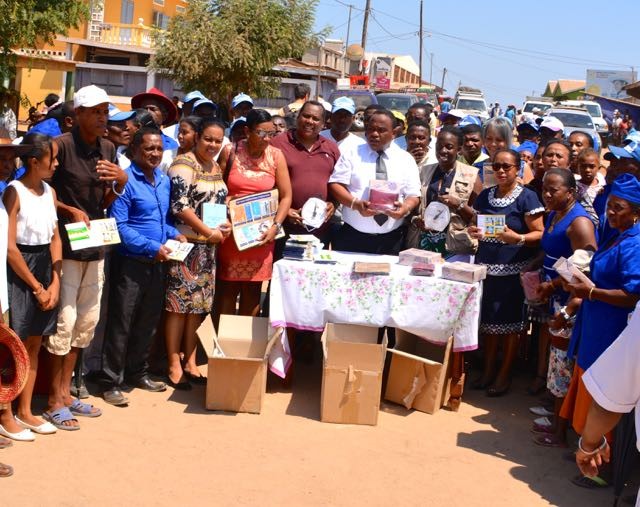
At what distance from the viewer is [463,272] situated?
5.77 meters

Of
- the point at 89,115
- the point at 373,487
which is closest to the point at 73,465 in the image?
the point at 373,487

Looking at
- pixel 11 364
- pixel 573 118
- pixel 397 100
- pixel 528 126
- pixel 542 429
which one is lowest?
pixel 542 429

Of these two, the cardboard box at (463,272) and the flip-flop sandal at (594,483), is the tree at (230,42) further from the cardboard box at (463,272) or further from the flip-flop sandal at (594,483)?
the flip-flop sandal at (594,483)

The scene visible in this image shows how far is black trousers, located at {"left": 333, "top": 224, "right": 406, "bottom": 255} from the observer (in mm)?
6594

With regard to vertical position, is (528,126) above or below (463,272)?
above

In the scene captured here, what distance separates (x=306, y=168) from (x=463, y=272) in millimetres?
1628

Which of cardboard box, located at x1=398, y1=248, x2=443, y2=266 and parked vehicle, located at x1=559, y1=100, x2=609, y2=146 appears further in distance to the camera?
parked vehicle, located at x1=559, y1=100, x2=609, y2=146

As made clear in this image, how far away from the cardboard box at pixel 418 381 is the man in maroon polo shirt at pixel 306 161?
1.33 metres

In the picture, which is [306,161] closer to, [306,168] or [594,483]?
[306,168]

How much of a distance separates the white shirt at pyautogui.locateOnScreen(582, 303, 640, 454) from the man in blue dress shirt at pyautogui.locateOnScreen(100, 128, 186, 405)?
3.31m

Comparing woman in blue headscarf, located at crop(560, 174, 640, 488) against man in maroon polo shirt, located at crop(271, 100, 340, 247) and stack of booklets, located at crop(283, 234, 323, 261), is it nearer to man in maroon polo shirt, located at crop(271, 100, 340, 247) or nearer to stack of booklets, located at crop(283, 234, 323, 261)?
stack of booklets, located at crop(283, 234, 323, 261)

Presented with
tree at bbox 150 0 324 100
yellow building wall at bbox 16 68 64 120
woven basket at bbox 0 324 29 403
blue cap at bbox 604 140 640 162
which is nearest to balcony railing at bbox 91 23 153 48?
yellow building wall at bbox 16 68 64 120

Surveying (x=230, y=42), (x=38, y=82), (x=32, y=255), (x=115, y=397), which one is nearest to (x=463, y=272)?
(x=115, y=397)

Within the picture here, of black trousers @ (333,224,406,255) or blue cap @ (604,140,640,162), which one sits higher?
blue cap @ (604,140,640,162)
